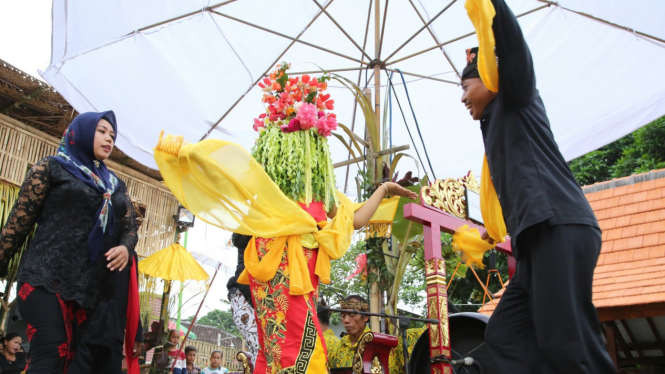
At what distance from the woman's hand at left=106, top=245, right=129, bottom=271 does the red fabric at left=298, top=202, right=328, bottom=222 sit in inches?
41.2

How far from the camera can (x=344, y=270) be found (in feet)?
58.2

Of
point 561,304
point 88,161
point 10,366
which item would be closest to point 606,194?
point 561,304

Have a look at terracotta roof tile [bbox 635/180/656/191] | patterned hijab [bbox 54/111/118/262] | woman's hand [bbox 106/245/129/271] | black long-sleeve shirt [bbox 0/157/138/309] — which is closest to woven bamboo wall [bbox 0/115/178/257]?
patterned hijab [bbox 54/111/118/262]

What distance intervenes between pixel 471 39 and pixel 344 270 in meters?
12.8

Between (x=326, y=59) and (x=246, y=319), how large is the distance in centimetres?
350

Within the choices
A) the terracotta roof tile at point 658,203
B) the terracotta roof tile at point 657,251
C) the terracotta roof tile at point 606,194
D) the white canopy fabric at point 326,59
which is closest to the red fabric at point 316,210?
the white canopy fabric at point 326,59

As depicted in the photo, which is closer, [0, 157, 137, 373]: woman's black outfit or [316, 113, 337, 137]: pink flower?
[0, 157, 137, 373]: woman's black outfit

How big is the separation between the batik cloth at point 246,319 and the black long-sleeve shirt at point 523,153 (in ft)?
6.40

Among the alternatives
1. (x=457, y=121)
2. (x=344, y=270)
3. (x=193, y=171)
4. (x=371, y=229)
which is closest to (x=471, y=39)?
(x=457, y=121)

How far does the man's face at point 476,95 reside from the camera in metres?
2.10

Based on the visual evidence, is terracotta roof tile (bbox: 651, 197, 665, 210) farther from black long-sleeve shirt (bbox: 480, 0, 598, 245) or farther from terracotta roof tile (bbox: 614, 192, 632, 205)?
black long-sleeve shirt (bbox: 480, 0, 598, 245)

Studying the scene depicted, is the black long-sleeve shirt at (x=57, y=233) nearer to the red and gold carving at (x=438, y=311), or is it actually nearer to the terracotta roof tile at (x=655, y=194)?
the red and gold carving at (x=438, y=311)

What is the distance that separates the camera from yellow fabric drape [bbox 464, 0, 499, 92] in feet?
5.74

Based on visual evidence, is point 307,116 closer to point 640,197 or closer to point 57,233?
point 57,233
